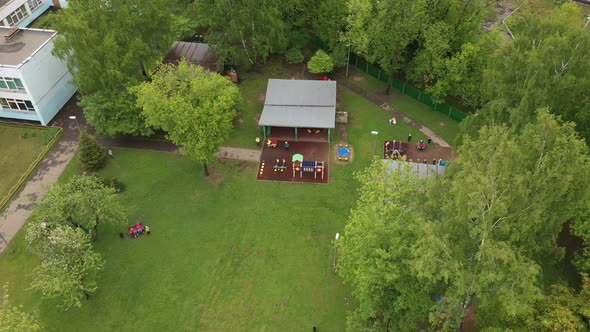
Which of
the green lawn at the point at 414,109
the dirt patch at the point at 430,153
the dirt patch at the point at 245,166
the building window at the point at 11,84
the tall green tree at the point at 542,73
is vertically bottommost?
the dirt patch at the point at 245,166

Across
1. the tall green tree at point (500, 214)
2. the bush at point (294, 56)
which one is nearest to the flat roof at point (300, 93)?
the bush at point (294, 56)

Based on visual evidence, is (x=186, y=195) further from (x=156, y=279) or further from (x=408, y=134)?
(x=408, y=134)

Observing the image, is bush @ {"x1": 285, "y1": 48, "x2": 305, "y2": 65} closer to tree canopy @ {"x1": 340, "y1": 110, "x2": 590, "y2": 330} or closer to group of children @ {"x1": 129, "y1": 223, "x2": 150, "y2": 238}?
group of children @ {"x1": 129, "y1": 223, "x2": 150, "y2": 238}

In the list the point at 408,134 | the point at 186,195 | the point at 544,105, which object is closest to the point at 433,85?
the point at 408,134

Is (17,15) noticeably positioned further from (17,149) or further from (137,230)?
(137,230)

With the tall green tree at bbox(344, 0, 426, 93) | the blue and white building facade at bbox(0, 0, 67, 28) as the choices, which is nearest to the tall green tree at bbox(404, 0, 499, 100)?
the tall green tree at bbox(344, 0, 426, 93)

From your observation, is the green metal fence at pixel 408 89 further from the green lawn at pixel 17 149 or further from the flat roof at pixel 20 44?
the green lawn at pixel 17 149

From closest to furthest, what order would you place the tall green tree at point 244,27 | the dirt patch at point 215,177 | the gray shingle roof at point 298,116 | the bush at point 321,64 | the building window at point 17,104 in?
the dirt patch at point 215,177, the gray shingle roof at point 298,116, the building window at point 17,104, the tall green tree at point 244,27, the bush at point 321,64
